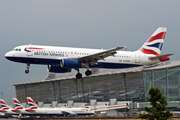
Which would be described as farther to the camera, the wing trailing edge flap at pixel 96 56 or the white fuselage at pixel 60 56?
the wing trailing edge flap at pixel 96 56

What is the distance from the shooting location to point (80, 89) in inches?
5389

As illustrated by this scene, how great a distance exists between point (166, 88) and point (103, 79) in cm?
2912

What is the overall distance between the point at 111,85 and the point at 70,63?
74.5 meters

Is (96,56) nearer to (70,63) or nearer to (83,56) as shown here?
(83,56)

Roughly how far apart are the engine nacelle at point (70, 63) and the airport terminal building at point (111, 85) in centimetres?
5983

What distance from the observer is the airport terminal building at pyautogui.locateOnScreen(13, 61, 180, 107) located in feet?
344

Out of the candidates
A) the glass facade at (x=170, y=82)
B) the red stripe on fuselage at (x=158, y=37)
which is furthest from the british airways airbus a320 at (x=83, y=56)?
the glass facade at (x=170, y=82)

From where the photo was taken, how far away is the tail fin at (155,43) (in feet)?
191

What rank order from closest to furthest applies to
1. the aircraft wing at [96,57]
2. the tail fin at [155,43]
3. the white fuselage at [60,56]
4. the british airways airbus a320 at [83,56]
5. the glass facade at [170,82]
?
1. the white fuselage at [60,56]
2. the british airways airbus a320 at [83,56]
3. the aircraft wing at [96,57]
4. the tail fin at [155,43]
5. the glass facade at [170,82]

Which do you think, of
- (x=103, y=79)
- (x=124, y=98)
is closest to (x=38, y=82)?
(x=103, y=79)

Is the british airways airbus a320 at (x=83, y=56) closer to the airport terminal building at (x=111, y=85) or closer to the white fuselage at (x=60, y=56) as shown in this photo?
the white fuselage at (x=60, y=56)

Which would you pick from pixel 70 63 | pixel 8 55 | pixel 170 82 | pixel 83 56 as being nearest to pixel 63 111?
pixel 83 56

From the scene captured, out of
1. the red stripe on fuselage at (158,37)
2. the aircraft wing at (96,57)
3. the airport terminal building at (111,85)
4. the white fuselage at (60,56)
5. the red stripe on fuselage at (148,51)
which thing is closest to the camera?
the white fuselage at (60,56)

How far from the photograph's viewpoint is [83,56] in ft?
168
